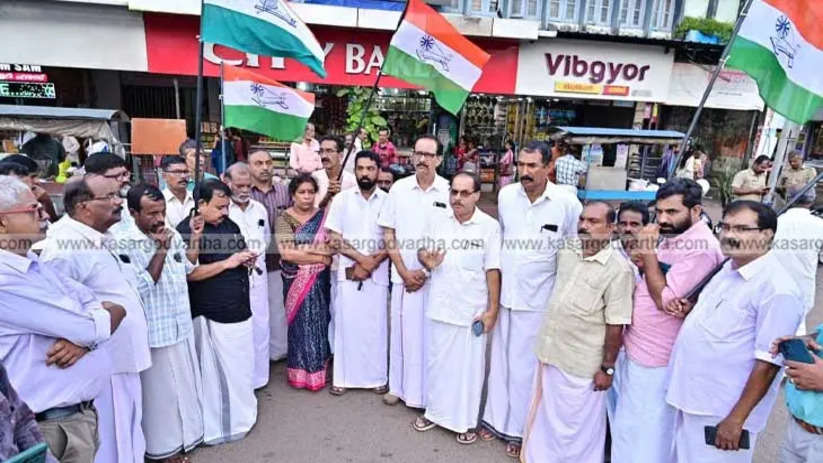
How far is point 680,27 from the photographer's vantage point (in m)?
11.0

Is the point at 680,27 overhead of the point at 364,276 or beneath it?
overhead

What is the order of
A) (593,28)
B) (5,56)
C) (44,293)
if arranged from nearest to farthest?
(44,293), (5,56), (593,28)

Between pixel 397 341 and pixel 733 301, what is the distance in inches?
91.9

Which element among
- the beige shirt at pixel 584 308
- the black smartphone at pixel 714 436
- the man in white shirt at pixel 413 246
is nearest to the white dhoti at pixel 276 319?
the man in white shirt at pixel 413 246

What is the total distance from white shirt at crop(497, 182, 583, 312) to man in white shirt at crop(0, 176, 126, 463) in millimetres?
2237

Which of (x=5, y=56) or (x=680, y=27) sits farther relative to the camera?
(x=680, y=27)

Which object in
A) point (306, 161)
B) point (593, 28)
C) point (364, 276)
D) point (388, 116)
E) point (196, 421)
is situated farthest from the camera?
point (388, 116)

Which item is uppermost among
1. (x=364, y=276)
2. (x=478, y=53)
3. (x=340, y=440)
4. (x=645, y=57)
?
(x=645, y=57)

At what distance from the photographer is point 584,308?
2775 mm

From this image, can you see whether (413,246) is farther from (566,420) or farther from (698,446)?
(698,446)

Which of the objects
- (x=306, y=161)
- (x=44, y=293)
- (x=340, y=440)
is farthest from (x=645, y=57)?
(x=44, y=293)

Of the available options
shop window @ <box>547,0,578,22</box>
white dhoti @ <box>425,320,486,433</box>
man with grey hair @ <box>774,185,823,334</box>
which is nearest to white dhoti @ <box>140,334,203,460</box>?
white dhoti @ <box>425,320,486,433</box>

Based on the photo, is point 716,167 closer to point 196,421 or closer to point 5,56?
point 196,421

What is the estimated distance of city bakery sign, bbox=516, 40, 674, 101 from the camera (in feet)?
34.3
